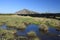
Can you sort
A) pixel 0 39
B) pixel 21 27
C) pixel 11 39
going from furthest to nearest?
pixel 21 27 < pixel 11 39 < pixel 0 39

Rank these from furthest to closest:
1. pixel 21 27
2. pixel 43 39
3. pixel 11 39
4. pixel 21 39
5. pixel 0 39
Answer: pixel 21 27 < pixel 43 39 < pixel 21 39 < pixel 11 39 < pixel 0 39

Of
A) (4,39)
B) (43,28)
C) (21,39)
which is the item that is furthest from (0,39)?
(43,28)

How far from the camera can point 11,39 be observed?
66.2 ft

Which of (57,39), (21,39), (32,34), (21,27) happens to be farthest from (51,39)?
A: (21,27)

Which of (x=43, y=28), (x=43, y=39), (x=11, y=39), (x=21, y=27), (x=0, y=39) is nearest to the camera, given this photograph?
(x=0, y=39)

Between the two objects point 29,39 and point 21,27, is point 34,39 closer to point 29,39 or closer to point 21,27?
point 29,39

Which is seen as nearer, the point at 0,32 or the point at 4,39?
the point at 4,39

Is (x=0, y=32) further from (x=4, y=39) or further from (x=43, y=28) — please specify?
(x=43, y=28)

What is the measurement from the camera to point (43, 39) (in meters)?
23.7

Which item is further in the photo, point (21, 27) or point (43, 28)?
point (21, 27)

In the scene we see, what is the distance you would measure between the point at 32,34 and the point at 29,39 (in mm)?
2811

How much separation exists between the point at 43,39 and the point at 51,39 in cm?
145

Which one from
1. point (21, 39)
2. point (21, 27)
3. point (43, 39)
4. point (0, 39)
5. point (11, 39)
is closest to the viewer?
point (0, 39)

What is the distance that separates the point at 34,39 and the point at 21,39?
210 cm
